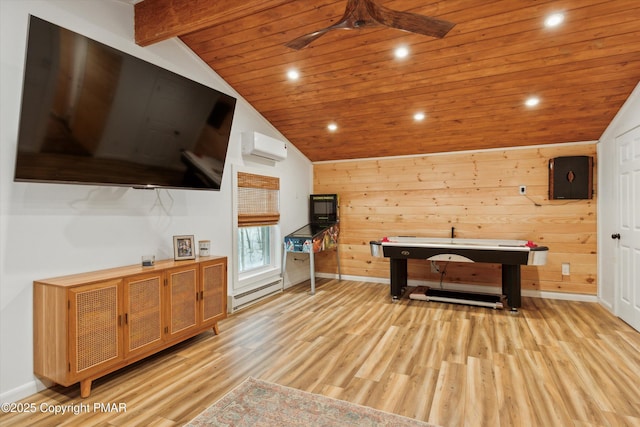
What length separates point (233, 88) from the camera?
13.2 ft

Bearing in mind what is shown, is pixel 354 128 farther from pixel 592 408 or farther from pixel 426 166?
pixel 592 408

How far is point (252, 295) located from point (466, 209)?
317cm

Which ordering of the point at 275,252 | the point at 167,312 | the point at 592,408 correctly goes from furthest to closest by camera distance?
1. the point at 275,252
2. the point at 167,312
3. the point at 592,408

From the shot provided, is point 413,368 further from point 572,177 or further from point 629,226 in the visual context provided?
point 572,177

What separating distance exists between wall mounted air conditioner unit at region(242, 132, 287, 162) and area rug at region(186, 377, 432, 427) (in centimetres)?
271

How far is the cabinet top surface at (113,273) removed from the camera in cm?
216

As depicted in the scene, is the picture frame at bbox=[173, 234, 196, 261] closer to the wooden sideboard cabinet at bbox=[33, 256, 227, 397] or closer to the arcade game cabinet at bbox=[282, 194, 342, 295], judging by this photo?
A: the wooden sideboard cabinet at bbox=[33, 256, 227, 397]

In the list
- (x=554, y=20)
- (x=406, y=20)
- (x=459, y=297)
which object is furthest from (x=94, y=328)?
(x=554, y=20)

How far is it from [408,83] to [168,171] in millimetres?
2474

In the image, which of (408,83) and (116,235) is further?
(408,83)

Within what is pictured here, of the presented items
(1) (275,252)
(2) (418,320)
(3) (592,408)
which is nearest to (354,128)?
(1) (275,252)

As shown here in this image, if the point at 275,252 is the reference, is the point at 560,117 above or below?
above

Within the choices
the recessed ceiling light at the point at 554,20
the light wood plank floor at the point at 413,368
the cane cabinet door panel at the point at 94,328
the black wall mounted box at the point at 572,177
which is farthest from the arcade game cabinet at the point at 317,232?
the recessed ceiling light at the point at 554,20

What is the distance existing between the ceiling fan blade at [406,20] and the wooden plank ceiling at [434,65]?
876 millimetres
